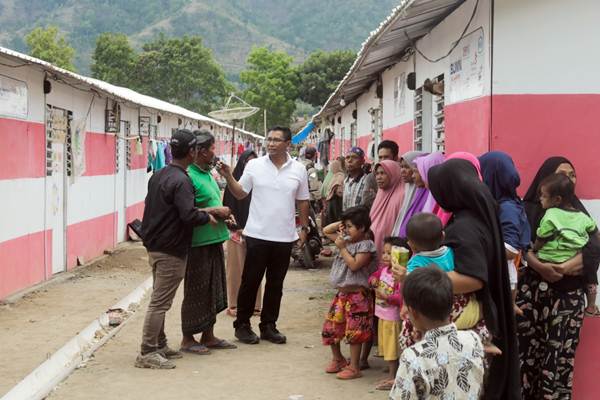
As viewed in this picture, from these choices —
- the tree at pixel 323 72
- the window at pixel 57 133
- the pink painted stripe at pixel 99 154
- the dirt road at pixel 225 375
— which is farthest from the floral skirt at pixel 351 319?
the tree at pixel 323 72

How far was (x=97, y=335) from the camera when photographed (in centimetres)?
778

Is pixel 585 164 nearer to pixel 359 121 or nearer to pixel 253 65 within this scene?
pixel 359 121

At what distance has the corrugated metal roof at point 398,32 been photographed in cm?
606

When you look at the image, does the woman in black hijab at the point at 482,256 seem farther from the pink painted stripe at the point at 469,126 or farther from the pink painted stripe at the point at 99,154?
the pink painted stripe at the point at 99,154

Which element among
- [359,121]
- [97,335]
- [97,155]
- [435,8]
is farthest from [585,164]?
[359,121]

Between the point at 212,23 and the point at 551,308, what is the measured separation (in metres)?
141

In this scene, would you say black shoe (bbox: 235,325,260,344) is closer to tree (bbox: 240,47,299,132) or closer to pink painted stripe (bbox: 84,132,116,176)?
pink painted stripe (bbox: 84,132,116,176)

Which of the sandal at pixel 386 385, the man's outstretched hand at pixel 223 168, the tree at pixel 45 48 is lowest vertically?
the sandal at pixel 386 385

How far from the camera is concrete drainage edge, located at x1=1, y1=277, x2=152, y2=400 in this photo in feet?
18.7

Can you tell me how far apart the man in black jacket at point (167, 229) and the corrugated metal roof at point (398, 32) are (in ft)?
6.34

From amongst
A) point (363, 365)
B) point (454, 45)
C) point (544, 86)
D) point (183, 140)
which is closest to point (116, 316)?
point (183, 140)

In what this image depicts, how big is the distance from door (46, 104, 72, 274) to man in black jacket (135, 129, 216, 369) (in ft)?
17.5

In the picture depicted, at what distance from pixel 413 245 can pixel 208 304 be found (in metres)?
3.17

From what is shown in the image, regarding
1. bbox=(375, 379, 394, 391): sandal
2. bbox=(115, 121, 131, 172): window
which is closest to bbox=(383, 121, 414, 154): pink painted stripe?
bbox=(375, 379, 394, 391): sandal
